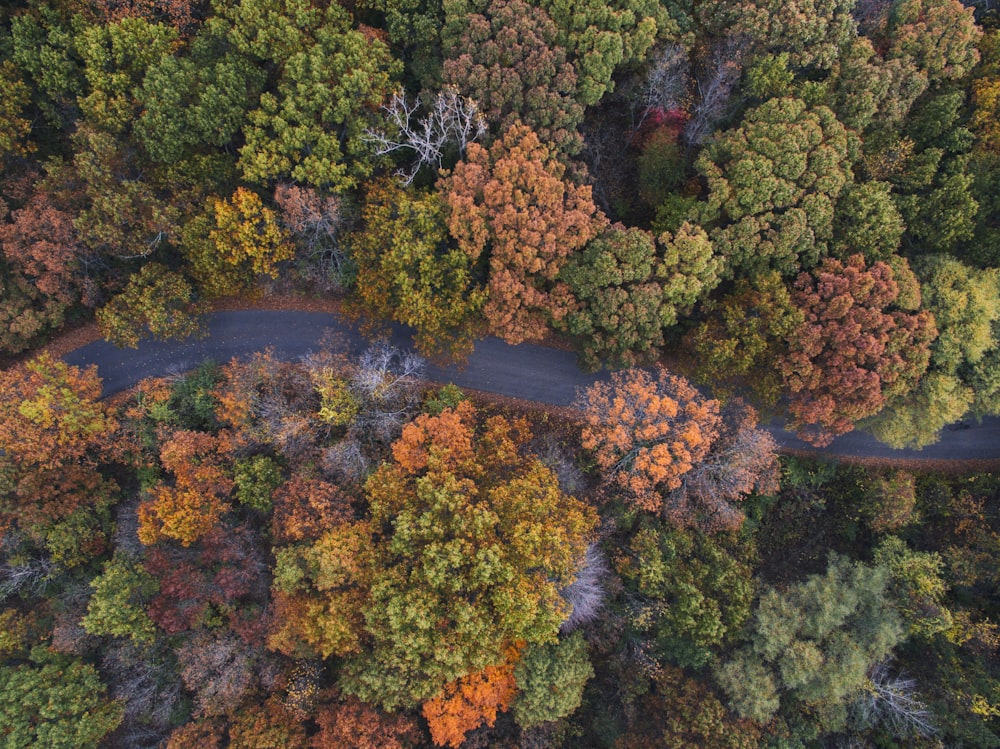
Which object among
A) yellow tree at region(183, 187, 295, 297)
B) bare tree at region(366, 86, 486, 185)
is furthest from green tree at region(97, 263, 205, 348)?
bare tree at region(366, 86, 486, 185)

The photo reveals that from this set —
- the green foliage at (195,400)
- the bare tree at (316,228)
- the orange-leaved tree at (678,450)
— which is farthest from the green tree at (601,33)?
the green foliage at (195,400)

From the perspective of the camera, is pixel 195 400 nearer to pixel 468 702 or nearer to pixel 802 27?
pixel 468 702

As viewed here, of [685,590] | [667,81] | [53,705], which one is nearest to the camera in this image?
[53,705]

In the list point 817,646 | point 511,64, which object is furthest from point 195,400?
point 817,646

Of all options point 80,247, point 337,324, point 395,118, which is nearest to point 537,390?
point 337,324

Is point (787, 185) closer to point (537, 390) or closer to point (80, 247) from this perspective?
point (537, 390)

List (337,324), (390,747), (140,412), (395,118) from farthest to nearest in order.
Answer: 1. (337,324)
2. (140,412)
3. (395,118)
4. (390,747)
